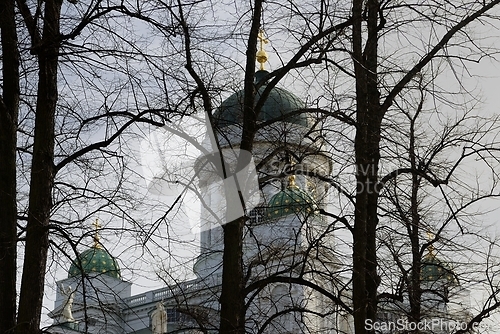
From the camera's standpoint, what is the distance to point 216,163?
30.5 ft

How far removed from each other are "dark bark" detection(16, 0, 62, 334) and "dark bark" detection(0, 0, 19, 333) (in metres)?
0.13

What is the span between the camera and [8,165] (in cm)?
873

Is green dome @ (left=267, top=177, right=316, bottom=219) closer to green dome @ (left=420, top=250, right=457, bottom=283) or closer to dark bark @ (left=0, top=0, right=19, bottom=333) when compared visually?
green dome @ (left=420, top=250, right=457, bottom=283)

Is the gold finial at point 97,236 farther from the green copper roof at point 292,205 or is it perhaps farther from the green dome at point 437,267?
the green dome at point 437,267

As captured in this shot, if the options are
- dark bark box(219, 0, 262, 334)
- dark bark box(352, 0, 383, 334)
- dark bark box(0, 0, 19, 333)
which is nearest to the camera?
dark bark box(0, 0, 19, 333)

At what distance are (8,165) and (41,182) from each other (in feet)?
1.17

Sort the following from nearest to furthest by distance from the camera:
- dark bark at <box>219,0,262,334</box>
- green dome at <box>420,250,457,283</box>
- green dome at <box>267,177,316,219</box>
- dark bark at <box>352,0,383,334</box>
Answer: dark bark at <box>219,0,262,334</box>, dark bark at <box>352,0,383,334</box>, green dome at <box>267,177,316,219</box>, green dome at <box>420,250,457,283</box>

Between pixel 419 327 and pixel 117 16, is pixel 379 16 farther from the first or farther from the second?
pixel 419 327

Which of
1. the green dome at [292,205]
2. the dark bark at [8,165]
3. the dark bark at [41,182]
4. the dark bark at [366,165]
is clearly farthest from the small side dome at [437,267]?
the dark bark at [8,165]

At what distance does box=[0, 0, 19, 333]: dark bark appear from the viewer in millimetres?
8367

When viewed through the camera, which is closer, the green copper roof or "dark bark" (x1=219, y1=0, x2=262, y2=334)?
"dark bark" (x1=219, y1=0, x2=262, y2=334)

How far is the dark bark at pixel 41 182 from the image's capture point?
27.5 ft

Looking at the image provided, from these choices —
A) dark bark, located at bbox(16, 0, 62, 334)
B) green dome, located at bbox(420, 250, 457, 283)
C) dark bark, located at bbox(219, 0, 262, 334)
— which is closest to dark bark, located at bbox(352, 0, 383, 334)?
dark bark, located at bbox(219, 0, 262, 334)

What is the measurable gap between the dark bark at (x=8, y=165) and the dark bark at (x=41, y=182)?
13 cm
